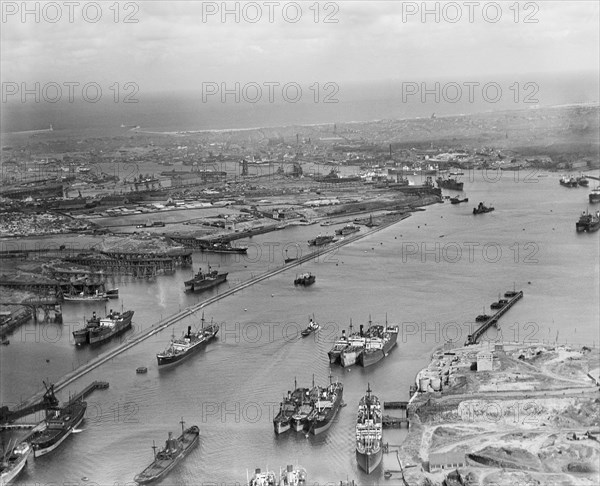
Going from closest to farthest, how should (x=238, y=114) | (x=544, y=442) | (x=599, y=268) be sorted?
(x=544, y=442) → (x=599, y=268) → (x=238, y=114)

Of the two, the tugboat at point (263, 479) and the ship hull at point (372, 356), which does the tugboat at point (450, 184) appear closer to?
the ship hull at point (372, 356)

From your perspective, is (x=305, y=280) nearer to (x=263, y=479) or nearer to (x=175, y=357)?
(x=175, y=357)

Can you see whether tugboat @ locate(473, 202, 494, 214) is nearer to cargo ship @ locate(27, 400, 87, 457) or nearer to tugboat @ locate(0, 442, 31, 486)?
cargo ship @ locate(27, 400, 87, 457)

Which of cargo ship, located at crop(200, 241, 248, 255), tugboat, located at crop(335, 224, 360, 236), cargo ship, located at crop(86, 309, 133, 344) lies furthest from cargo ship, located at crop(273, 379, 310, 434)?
tugboat, located at crop(335, 224, 360, 236)

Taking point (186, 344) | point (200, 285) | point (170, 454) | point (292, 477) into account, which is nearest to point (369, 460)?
point (292, 477)

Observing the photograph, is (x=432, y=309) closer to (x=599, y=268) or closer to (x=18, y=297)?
(x=599, y=268)

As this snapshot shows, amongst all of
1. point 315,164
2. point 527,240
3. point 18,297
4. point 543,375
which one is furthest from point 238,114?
point 543,375
